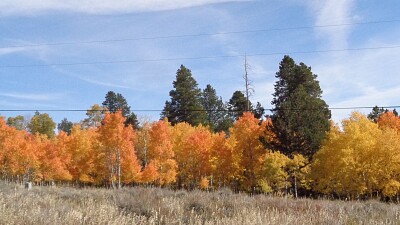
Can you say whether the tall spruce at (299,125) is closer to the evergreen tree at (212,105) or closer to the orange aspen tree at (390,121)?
the orange aspen tree at (390,121)

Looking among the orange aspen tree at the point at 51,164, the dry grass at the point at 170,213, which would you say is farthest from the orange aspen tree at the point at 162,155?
the dry grass at the point at 170,213

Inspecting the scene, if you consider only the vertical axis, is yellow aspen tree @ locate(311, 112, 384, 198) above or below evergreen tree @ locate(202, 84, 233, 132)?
below

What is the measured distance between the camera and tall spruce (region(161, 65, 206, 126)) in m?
59.5

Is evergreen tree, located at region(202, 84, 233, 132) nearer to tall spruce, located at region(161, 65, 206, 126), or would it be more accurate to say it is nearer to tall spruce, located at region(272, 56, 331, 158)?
tall spruce, located at region(161, 65, 206, 126)

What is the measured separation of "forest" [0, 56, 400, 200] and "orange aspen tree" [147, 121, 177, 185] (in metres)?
0.11

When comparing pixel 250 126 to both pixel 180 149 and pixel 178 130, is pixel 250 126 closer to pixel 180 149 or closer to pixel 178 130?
pixel 180 149

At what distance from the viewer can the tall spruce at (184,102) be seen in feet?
195

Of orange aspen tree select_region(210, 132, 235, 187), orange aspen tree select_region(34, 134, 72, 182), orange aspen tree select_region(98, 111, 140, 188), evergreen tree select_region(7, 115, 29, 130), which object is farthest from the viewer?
evergreen tree select_region(7, 115, 29, 130)

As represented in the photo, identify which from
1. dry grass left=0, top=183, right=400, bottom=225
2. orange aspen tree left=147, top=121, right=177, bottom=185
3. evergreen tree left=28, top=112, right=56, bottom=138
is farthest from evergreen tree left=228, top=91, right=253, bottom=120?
dry grass left=0, top=183, right=400, bottom=225

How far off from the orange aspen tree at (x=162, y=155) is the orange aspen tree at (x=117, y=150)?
8.17 feet

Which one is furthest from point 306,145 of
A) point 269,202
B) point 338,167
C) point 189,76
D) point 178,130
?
point 189,76

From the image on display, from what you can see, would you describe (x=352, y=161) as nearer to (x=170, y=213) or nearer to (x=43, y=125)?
(x=170, y=213)

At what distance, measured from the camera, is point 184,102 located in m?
61.1

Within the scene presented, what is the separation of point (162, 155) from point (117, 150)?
16.8ft
